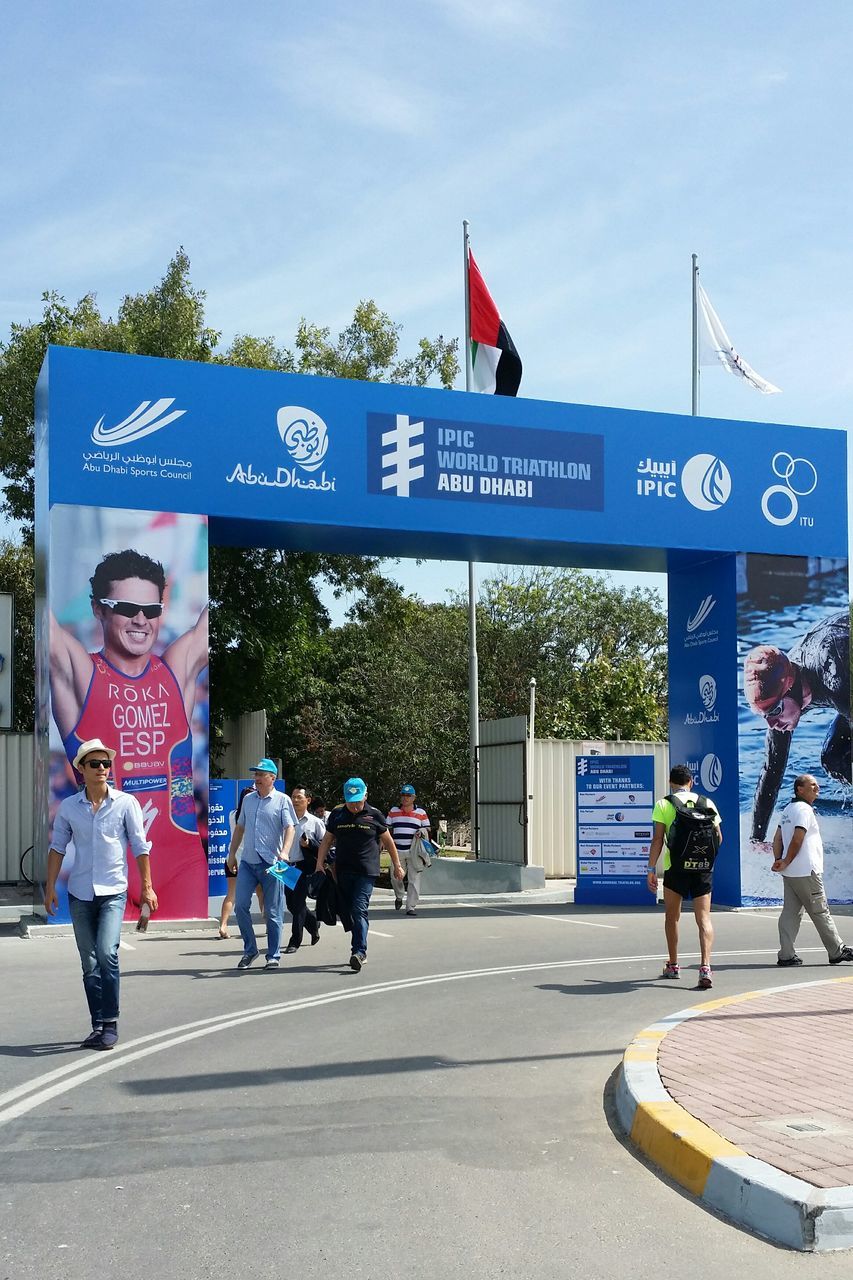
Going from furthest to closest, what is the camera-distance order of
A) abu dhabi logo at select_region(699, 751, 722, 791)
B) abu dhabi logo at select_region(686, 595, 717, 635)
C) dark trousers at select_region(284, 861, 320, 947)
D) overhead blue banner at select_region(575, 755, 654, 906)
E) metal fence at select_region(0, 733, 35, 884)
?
metal fence at select_region(0, 733, 35, 884) < overhead blue banner at select_region(575, 755, 654, 906) < abu dhabi logo at select_region(686, 595, 717, 635) < abu dhabi logo at select_region(699, 751, 722, 791) < dark trousers at select_region(284, 861, 320, 947)

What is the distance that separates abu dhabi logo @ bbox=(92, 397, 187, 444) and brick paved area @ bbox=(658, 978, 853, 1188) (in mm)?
10010

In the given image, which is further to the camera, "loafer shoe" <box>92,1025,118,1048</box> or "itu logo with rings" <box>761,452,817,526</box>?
"itu logo with rings" <box>761,452,817,526</box>

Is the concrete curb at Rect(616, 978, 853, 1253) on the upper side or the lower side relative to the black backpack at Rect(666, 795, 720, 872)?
lower

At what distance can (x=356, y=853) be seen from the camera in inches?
474

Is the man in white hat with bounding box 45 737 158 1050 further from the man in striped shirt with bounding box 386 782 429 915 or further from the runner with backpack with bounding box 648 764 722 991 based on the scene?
the man in striped shirt with bounding box 386 782 429 915

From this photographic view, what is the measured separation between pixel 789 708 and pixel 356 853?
9.36 metres

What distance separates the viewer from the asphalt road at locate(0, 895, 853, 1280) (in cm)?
467

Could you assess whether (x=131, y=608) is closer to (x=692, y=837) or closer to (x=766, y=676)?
(x=692, y=837)

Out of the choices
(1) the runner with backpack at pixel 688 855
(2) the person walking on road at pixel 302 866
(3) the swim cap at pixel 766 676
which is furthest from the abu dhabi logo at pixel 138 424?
(3) the swim cap at pixel 766 676

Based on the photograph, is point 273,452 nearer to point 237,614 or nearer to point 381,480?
point 381,480

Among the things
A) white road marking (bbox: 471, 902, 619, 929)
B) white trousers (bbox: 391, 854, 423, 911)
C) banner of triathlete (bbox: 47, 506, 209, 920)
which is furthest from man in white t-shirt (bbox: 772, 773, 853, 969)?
banner of triathlete (bbox: 47, 506, 209, 920)

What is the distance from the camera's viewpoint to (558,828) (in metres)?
27.0

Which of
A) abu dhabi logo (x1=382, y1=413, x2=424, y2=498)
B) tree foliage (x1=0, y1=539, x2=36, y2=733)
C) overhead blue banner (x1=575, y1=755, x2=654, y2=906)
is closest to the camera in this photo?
abu dhabi logo (x1=382, y1=413, x2=424, y2=498)

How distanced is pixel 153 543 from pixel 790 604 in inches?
363
